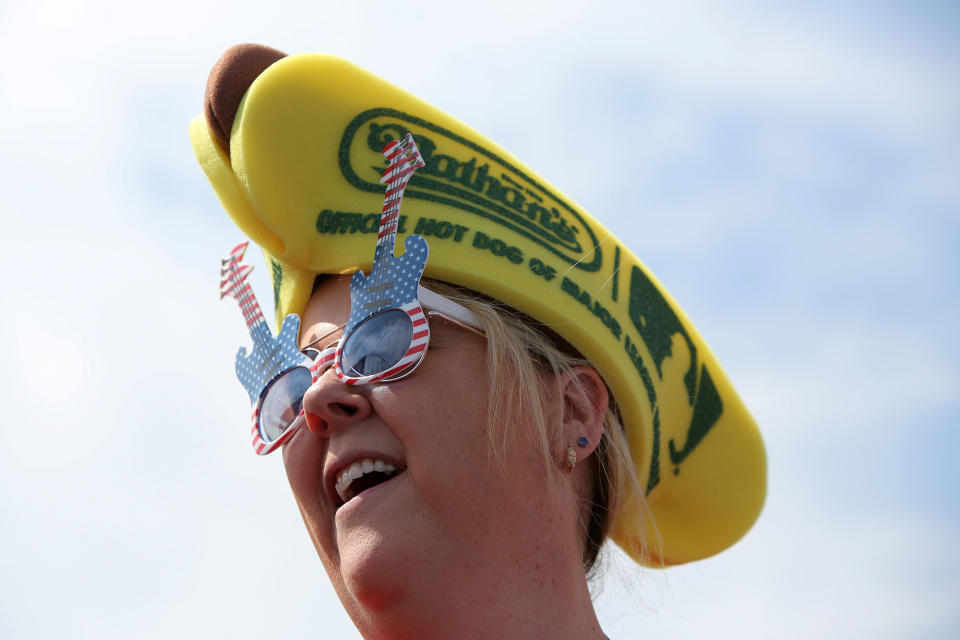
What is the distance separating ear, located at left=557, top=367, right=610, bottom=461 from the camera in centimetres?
296

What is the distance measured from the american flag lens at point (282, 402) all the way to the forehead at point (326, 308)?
132mm

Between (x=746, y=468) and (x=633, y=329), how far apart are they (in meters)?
0.70

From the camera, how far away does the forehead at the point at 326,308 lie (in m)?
2.97

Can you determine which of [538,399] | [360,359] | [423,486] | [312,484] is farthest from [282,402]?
[538,399]

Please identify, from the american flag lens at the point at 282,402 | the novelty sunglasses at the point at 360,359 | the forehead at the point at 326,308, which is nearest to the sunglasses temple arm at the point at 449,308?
the novelty sunglasses at the point at 360,359

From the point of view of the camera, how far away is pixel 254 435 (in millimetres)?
3047

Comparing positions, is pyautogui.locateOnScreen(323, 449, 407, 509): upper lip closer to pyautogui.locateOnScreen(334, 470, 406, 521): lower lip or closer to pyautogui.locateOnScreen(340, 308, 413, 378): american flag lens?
pyautogui.locateOnScreen(334, 470, 406, 521): lower lip

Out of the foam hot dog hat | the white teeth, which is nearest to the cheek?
the white teeth

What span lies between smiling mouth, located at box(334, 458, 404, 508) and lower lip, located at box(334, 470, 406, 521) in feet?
0.16

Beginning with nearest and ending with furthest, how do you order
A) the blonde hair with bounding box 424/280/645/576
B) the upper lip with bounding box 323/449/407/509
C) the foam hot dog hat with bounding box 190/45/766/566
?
the upper lip with bounding box 323/449/407/509 < the blonde hair with bounding box 424/280/645/576 < the foam hot dog hat with bounding box 190/45/766/566

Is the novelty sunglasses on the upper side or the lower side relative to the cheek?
upper

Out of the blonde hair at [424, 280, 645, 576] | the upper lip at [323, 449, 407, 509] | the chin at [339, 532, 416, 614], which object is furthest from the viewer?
the blonde hair at [424, 280, 645, 576]

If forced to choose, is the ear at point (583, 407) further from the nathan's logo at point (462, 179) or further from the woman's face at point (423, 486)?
the nathan's logo at point (462, 179)

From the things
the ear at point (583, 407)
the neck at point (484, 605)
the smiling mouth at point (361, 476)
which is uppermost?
the ear at point (583, 407)
